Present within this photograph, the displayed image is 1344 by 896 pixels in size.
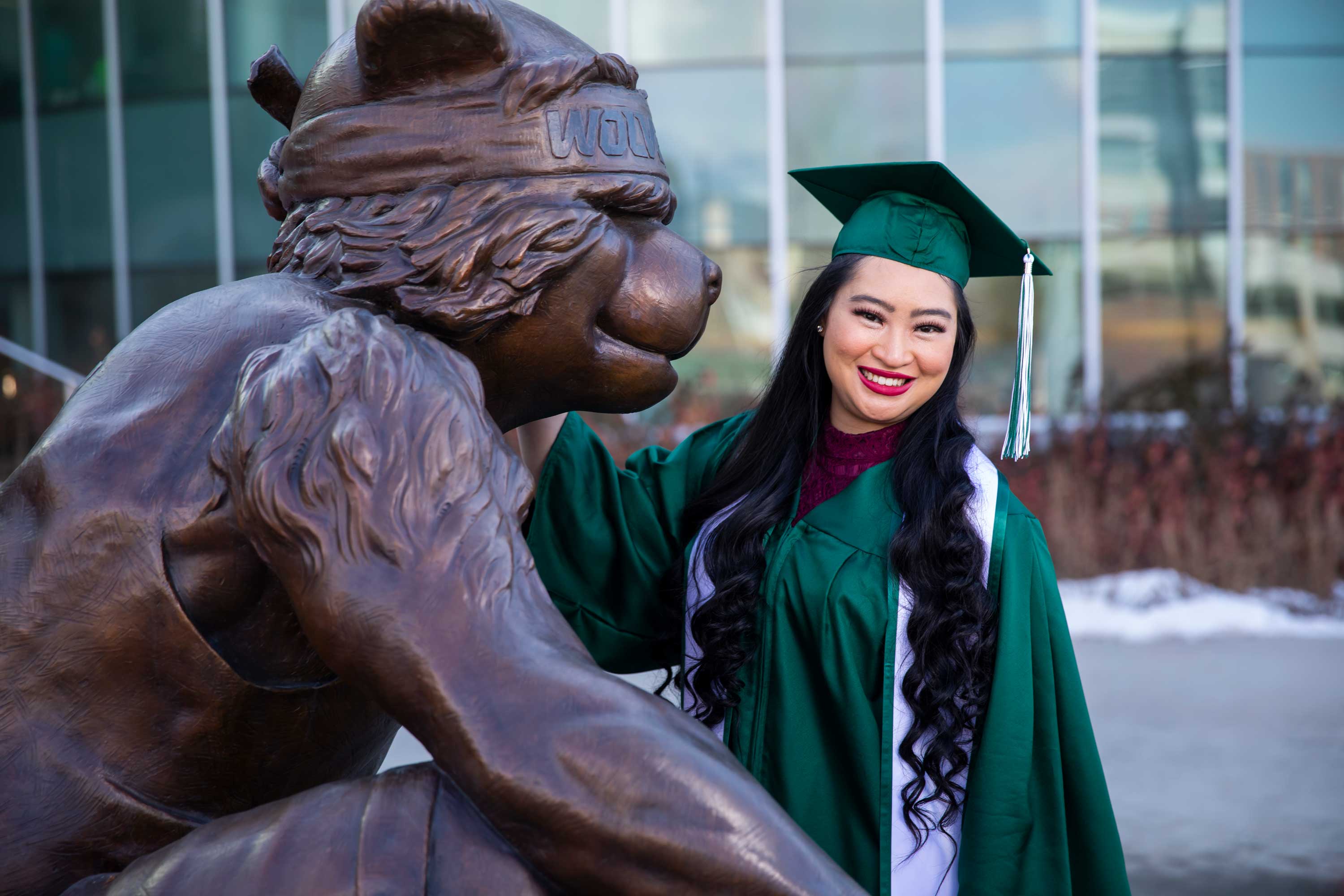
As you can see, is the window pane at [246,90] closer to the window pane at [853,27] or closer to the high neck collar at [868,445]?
the window pane at [853,27]

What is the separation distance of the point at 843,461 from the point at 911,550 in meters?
0.30

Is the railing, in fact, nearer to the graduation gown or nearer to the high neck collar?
the graduation gown

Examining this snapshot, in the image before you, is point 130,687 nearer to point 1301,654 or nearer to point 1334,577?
point 1301,654

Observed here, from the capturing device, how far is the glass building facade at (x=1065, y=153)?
843 cm

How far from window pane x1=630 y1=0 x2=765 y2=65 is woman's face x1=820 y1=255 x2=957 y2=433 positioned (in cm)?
682

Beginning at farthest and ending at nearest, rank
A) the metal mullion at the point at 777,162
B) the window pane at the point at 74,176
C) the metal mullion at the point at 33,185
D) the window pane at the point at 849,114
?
the metal mullion at the point at 33,185 → the window pane at the point at 74,176 → the metal mullion at the point at 777,162 → the window pane at the point at 849,114

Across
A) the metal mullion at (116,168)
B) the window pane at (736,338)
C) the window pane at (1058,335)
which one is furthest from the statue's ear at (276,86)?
the metal mullion at (116,168)

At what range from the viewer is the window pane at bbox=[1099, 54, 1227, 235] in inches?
332

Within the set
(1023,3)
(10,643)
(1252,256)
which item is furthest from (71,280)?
(10,643)

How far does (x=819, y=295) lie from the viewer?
7.67ft

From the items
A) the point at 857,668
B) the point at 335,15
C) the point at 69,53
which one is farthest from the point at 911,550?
the point at 69,53

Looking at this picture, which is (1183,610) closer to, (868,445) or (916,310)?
(868,445)

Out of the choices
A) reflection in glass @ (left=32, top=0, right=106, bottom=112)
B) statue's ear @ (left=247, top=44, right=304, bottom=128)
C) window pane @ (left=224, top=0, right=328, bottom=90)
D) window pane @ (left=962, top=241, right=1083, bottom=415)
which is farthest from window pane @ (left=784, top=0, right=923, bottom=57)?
statue's ear @ (left=247, top=44, right=304, bottom=128)

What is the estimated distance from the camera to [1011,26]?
8461 mm
